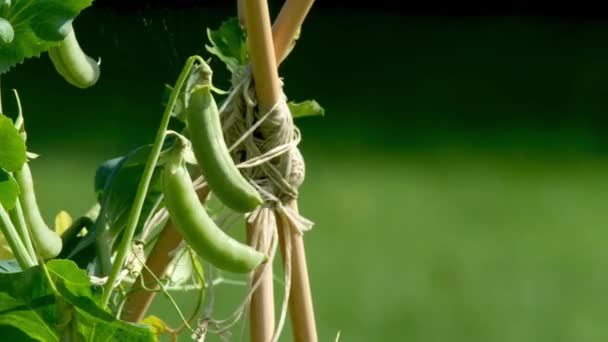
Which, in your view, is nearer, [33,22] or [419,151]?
[33,22]

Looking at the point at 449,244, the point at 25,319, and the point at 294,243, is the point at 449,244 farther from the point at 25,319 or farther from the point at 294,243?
the point at 25,319

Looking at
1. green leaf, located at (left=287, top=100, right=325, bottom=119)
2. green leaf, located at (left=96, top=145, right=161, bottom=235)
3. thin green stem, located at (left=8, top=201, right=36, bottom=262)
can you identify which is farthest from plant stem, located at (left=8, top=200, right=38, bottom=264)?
green leaf, located at (left=287, top=100, right=325, bottom=119)

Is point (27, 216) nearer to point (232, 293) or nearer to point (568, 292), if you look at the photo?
point (232, 293)

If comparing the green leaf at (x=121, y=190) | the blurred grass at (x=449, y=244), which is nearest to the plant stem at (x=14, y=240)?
the green leaf at (x=121, y=190)

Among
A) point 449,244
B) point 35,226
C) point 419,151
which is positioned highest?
point 35,226

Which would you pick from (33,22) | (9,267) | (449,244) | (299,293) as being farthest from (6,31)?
(449,244)

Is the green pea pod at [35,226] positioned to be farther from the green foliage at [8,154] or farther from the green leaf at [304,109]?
the green leaf at [304,109]
